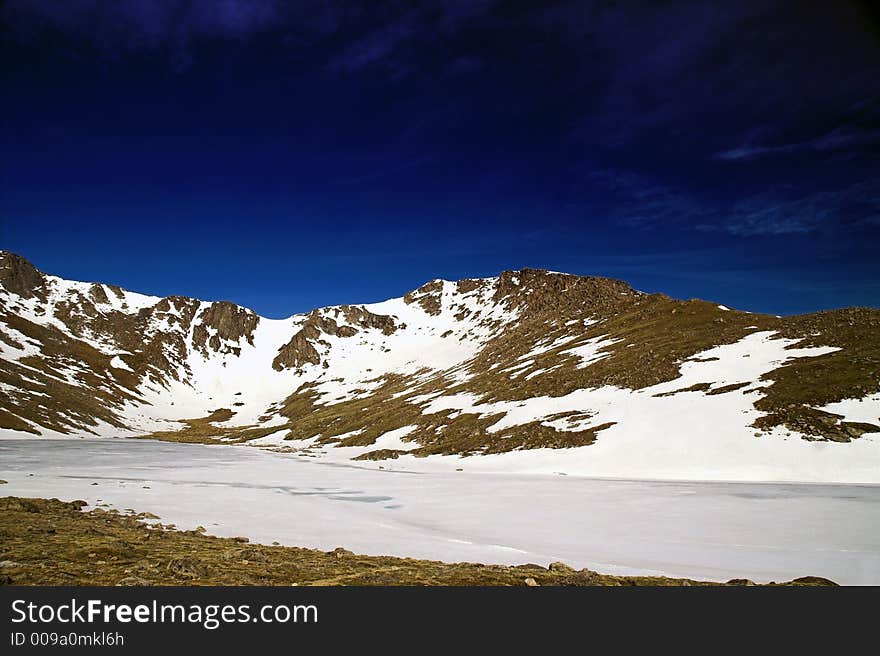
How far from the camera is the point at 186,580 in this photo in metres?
9.90

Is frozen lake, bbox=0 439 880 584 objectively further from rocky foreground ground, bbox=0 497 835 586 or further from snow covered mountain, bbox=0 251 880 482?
snow covered mountain, bbox=0 251 880 482

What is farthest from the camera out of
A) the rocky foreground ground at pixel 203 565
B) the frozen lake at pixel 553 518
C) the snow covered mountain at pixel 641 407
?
the snow covered mountain at pixel 641 407

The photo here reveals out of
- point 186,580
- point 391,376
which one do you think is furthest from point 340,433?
point 186,580

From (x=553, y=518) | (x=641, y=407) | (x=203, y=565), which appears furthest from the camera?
(x=641, y=407)

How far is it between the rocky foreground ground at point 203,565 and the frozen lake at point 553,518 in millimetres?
1835

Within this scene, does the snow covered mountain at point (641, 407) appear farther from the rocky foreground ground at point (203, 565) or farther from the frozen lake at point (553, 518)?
the rocky foreground ground at point (203, 565)

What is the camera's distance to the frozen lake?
15352mm

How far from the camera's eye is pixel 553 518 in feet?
75.3

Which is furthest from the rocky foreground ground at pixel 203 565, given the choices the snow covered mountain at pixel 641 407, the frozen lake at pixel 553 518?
the snow covered mountain at pixel 641 407

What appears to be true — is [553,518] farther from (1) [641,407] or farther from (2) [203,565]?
(1) [641,407]

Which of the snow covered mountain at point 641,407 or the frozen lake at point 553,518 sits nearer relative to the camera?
the frozen lake at point 553,518

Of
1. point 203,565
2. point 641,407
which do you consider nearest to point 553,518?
point 203,565

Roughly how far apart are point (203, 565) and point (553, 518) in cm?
1646

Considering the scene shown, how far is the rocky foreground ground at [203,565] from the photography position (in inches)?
396
